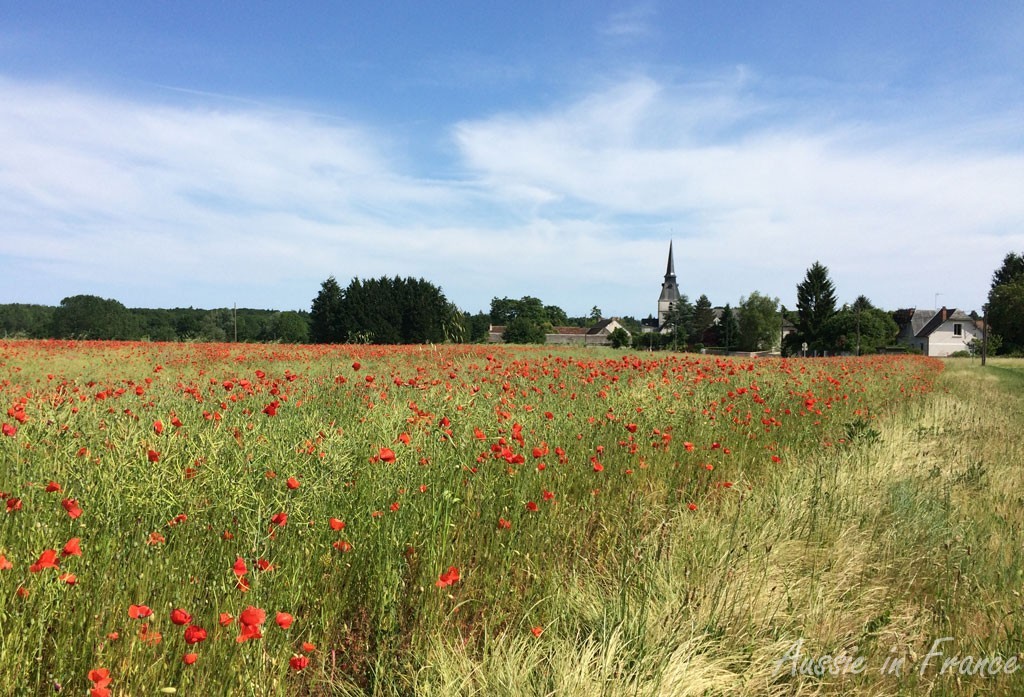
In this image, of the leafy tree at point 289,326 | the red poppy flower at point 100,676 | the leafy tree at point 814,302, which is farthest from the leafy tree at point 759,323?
the red poppy flower at point 100,676

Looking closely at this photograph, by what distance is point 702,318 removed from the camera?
101 metres

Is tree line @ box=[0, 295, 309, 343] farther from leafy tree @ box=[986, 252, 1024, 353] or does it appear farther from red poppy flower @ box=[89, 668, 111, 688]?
leafy tree @ box=[986, 252, 1024, 353]

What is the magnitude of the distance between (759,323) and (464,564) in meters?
80.6

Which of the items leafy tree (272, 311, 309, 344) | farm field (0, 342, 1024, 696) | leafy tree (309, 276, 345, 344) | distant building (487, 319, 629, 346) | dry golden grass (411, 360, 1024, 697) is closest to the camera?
farm field (0, 342, 1024, 696)

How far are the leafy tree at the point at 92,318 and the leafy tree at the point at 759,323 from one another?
2558 inches

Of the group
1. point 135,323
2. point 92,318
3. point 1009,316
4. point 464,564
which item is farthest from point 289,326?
point 464,564

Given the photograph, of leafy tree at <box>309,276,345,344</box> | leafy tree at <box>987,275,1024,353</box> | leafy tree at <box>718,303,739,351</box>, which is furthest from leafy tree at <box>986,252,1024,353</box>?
leafy tree at <box>309,276,345,344</box>

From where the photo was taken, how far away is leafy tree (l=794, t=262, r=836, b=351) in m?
64.1

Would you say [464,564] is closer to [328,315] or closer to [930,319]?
[328,315]

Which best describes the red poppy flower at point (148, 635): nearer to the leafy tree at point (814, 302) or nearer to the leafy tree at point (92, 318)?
the leafy tree at point (92, 318)

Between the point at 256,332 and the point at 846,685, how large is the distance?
9472 centimetres

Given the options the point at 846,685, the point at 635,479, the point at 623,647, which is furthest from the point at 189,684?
the point at 635,479

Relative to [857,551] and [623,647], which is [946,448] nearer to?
[857,551]

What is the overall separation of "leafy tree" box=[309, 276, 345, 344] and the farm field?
45.6 m
